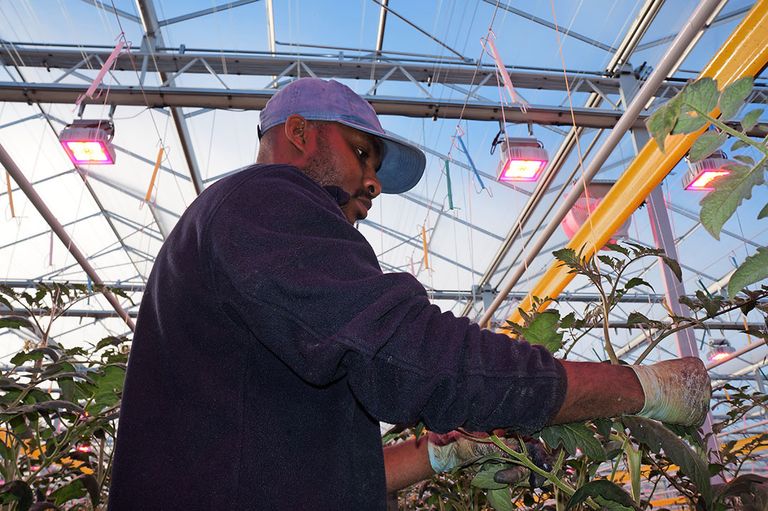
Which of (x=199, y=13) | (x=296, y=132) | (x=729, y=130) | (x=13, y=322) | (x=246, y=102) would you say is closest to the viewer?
(x=729, y=130)

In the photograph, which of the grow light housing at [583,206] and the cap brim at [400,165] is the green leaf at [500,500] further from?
the grow light housing at [583,206]

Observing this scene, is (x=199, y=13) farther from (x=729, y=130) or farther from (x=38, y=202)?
(x=729, y=130)

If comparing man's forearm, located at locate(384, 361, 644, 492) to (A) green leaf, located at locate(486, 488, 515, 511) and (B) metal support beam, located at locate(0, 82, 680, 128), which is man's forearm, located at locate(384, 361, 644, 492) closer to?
(A) green leaf, located at locate(486, 488, 515, 511)

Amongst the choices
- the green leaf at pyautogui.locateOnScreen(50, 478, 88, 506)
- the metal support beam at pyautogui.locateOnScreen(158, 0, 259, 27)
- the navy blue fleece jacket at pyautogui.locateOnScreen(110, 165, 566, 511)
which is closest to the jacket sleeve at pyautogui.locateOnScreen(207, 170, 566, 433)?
the navy blue fleece jacket at pyautogui.locateOnScreen(110, 165, 566, 511)

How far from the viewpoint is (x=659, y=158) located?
475 centimetres

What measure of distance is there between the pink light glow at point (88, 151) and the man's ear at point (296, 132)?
4436 millimetres

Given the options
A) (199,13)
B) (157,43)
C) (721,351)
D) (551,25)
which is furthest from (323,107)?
(721,351)

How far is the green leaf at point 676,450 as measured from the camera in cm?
103

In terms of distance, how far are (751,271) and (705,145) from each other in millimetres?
140

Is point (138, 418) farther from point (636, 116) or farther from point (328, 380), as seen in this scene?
point (636, 116)

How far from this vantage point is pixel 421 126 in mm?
7504

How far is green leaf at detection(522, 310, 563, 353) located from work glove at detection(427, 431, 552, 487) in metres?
0.22

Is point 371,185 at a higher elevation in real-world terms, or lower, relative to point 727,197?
higher

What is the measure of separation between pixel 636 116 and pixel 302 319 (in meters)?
5.23
